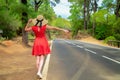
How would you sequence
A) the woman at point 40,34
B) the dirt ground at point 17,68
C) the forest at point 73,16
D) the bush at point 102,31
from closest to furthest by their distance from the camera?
the woman at point 40,34, the dirt ground at point 17,68, the forest at point 73,16, the bush at point 102,31

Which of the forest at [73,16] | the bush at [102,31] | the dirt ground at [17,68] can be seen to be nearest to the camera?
the dirt ground at [17,68]

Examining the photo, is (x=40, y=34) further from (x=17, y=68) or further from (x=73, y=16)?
(x=73, y=16)

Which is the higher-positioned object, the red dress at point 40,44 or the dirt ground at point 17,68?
the red dress at point 40,44

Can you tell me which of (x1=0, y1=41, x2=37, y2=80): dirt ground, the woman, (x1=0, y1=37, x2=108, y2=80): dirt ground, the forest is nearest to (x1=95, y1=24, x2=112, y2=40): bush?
the forest

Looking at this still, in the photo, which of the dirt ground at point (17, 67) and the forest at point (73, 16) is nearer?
the dirt ground at point (17, 67)

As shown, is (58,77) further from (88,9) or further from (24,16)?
(88,9)

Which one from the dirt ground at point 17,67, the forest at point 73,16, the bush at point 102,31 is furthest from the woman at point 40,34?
the bush at point 102,31

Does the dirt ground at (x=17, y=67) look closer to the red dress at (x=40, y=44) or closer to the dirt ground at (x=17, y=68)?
the dirt ground at (x=17, y=68)

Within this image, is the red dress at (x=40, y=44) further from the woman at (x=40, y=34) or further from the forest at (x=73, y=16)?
the forest at (x=73, y=16)

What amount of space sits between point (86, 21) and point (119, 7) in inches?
879

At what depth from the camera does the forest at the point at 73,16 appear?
101 feet

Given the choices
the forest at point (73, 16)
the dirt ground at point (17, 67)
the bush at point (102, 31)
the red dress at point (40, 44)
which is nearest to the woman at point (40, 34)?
the red dress at point (40, 44)

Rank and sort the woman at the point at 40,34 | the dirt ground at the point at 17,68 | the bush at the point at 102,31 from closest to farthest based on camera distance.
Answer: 1. the woman at the point at 40,34
2. the dirt ground at the point at 17,68
3. the bush at the point at 102,31

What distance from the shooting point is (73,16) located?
9306 centimetres
